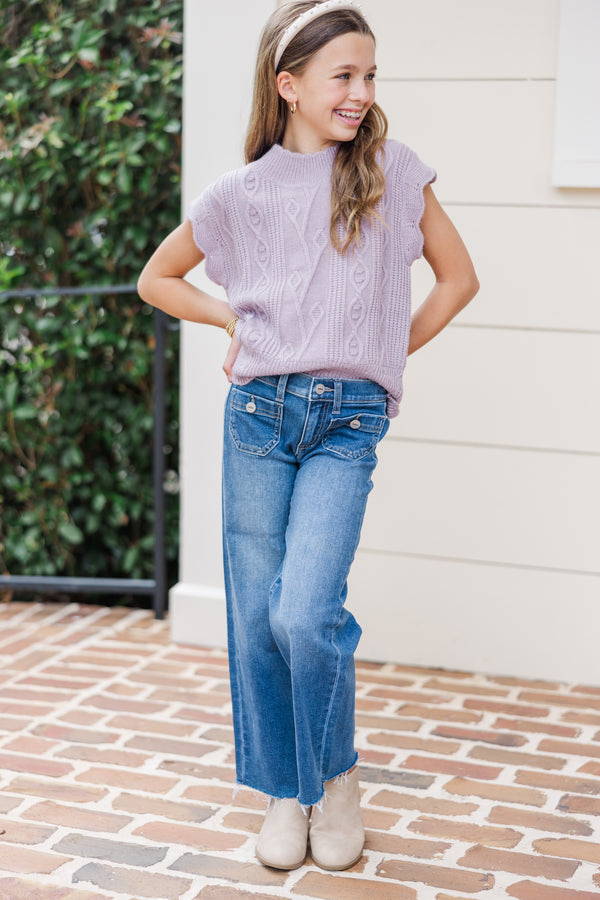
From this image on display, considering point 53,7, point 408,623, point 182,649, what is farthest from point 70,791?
point 53,7

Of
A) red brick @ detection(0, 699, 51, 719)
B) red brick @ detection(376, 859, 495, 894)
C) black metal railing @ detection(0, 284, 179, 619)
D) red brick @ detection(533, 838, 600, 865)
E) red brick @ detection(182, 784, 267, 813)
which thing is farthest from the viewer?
black metal railing @ detection(0, 284, 179, 619)

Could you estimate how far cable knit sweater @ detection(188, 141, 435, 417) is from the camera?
6.18ft

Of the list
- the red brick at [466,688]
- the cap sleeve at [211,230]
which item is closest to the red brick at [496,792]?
the red brick at [466,688]

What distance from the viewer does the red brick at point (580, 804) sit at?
2.29 metres

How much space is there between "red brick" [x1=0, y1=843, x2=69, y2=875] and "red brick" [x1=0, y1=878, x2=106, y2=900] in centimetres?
4

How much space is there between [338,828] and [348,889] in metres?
0.12

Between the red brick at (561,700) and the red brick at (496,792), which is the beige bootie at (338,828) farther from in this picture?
the red brick at (561,700)

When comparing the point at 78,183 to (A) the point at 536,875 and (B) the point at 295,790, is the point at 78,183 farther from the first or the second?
(A) the point at 536,875

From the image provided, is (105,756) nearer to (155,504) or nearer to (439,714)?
Answer: (439,714)

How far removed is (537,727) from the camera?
108 inches

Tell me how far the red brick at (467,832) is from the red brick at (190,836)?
1.23 feet

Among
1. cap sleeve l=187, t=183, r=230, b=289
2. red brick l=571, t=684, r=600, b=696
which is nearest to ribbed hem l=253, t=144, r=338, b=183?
cap sleeve l=187, t=183, r=230, b=289

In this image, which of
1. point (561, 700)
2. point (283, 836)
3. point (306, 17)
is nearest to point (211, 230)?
point (306, 17)

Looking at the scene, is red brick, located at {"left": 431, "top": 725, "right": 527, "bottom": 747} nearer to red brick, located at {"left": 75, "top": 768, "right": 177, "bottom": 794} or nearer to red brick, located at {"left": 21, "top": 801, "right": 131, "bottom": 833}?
red brick, located at {"left": 75, "top": 768, "right": 177, "bottom": 794}
